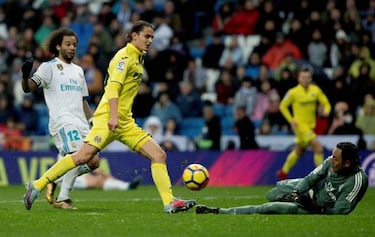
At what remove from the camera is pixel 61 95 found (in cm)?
1497

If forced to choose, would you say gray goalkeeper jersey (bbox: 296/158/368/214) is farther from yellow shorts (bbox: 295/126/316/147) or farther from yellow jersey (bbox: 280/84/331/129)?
yellow jersey (bbox: 280/84/331/129)

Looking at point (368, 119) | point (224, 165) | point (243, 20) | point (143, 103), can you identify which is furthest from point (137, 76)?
point (243, 20)

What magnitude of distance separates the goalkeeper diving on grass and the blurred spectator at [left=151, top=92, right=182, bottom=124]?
12.2 meters

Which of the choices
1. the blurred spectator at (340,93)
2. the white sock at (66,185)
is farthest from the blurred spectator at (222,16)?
the white sock at (66,185)

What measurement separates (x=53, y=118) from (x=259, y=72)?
39.3ft

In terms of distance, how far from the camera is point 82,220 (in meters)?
Result: 12.6

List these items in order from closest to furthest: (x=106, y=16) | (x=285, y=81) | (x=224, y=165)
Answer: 1. (x=224, y=165)
2. (x=285, y=81)
3. (x=106, y=16)

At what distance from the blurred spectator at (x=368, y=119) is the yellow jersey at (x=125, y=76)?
1131cm

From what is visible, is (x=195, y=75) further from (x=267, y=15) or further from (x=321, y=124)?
(x=321, y=124)

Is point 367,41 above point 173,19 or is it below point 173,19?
below

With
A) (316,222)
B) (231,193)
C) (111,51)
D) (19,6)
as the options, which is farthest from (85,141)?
(19,6)

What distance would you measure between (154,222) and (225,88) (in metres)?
14.2

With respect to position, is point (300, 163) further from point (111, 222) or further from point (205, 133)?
point (111, 222)

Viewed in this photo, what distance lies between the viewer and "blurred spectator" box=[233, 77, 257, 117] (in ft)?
83.7
